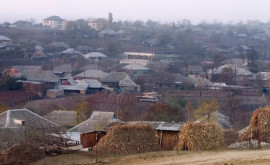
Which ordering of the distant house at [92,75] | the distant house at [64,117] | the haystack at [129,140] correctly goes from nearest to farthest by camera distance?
the haystack at [129,140], the distant house at [64,117], the distant house at [92,75]

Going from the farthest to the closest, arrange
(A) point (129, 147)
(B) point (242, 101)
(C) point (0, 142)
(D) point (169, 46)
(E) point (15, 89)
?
(D) point (169, 46), (E) point (15, 89), (B) point (242, 101), (C) point (0, 142), (A) point (129, 147)

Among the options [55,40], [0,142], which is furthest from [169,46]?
[0,142]

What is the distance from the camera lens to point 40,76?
97.0 feet

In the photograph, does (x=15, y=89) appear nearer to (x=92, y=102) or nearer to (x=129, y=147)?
(x=92, y=102)

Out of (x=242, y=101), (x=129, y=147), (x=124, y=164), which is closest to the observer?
(x=124, y=164)

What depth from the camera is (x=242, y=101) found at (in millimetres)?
25562

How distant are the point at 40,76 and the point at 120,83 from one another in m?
4.48

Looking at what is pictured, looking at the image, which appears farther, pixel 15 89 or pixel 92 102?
pixel 15 89

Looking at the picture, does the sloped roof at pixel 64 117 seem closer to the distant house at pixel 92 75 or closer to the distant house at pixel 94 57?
the distant house at pixel 92 75

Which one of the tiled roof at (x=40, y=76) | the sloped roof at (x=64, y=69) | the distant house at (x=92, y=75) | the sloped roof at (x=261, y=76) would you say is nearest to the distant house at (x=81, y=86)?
the tiled roof at (x=40, y=76)

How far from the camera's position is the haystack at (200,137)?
1088 centimetres

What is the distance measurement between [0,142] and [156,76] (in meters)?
20.9

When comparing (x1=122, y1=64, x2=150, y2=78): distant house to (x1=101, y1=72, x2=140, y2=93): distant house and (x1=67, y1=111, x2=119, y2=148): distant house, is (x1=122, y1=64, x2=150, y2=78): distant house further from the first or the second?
(x1=67, y1=111, x2=119, y2=148): distant house

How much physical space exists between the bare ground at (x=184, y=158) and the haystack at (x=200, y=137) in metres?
0.58
